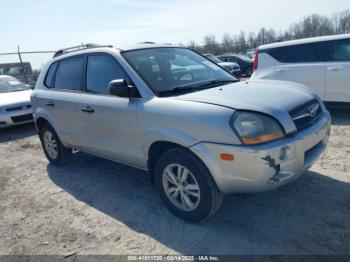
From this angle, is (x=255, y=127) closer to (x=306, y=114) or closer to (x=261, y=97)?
(x=261, y=97)

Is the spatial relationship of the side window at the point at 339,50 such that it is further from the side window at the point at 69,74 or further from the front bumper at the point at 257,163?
the side window at the point at 69,74

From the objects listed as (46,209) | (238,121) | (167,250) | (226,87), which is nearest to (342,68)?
(226,87)

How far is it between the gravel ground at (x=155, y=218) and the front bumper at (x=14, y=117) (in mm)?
3707

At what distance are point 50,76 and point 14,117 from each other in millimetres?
3679

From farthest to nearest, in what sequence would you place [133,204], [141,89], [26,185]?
[26,185] → [133,204] → [141,89]

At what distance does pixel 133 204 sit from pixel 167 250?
1.07 meters

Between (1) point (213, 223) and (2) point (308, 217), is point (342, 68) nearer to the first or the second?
(2) point (308, 217)

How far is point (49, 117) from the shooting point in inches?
208

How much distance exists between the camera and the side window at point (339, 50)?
6758mm

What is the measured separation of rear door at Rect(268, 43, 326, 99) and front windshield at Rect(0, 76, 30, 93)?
7202mm

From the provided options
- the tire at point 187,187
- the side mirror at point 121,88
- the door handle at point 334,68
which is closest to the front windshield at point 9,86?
the side mirror at point 121,88

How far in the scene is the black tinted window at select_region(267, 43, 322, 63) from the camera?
7117mm

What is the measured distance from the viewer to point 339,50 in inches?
270

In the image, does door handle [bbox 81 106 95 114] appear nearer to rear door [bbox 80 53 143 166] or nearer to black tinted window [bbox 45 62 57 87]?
rear door [bbox 80 53 143 166]
